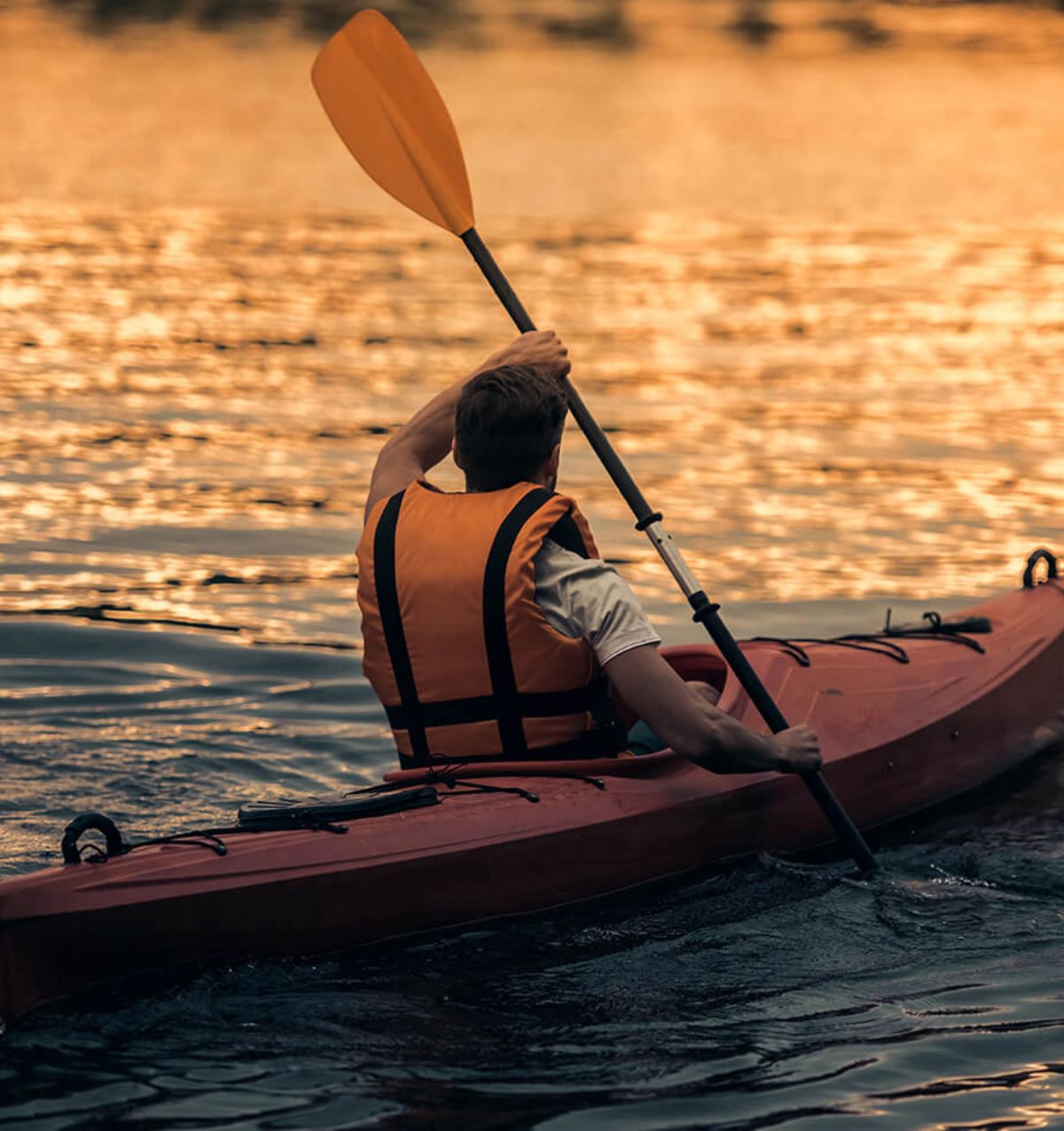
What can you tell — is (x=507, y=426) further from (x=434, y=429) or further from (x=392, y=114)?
(x=392, y=114)

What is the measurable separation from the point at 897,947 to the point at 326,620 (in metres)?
3.39

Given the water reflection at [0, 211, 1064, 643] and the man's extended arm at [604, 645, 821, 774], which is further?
the water reflection at [0, 211, 1064, 643]

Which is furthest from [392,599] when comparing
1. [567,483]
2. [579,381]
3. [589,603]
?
[579,381]

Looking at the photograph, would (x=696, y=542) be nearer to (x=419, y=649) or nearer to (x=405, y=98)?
(x=405, y=98)

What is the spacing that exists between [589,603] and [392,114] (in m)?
2.00

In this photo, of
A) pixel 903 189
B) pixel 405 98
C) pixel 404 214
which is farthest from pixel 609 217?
pixel 405 98

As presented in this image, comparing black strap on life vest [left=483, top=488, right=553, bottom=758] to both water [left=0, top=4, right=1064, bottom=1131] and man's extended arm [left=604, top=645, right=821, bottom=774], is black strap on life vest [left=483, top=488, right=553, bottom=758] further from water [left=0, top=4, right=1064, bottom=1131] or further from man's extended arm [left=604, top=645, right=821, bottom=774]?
water [left=0, top=4, right=1064, bottom=1131]

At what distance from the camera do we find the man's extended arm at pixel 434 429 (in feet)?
14.6

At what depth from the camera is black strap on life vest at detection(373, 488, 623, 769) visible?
13.1 feet

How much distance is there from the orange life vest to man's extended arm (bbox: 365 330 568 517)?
29cm

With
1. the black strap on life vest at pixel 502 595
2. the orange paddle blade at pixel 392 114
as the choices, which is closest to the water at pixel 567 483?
the black strap on life vest at pixel 502 595

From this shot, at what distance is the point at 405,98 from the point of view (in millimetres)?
5426

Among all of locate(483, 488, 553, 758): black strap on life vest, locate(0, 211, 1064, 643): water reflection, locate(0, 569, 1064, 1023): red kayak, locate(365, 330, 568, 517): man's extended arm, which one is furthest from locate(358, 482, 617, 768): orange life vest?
locate(0, 211, 1064, 643): water reflection

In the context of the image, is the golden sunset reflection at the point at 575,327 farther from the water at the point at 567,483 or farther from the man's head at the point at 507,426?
the man's head at the point at 507,426
